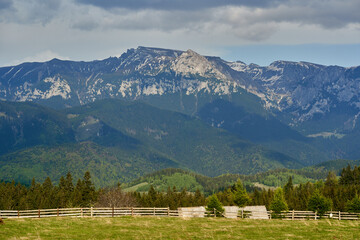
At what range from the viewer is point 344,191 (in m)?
188

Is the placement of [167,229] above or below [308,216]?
above

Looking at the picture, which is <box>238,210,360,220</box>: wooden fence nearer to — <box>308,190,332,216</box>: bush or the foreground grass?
the foreground grass

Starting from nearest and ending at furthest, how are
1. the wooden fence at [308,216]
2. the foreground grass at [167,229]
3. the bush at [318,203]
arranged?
the foreground grass at [167,229] < the wooden fence at [308,216] < the bush at [318,203]

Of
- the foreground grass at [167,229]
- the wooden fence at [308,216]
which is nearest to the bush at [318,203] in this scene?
the wooden fence at [308,216]

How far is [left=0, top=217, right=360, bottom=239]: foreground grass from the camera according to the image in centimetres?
7444

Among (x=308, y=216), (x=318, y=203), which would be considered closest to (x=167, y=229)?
(x=308, y=216)

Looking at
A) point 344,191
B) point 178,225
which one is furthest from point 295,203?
point 178,225

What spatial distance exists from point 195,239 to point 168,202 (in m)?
124

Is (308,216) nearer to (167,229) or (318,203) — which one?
(318,203)

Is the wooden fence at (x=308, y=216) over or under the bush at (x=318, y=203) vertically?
under

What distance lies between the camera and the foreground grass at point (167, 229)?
→ 2931 inches

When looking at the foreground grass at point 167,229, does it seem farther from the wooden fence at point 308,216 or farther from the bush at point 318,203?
the bush at point 318,203

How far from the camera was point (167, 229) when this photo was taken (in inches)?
3187

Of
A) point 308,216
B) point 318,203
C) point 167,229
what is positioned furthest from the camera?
point 318,203
